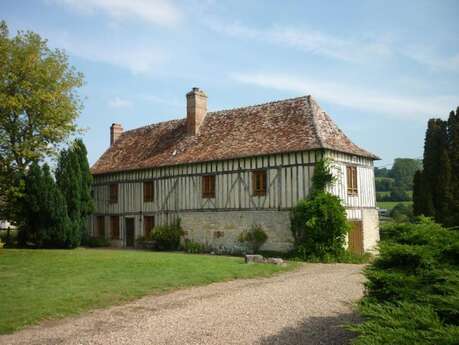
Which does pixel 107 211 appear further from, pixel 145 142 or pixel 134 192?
pixel 145 142

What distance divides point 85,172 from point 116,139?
5297 millimetres

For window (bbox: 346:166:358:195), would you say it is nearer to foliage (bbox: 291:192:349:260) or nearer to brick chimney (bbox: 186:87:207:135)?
foliage (bbox: 291:192:349:260)

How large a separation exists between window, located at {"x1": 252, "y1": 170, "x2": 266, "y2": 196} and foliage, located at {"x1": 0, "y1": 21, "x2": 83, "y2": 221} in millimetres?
10054

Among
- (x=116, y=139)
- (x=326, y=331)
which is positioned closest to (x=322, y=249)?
(x=326, y=331)

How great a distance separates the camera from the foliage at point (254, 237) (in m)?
17.6

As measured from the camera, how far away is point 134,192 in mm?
22766

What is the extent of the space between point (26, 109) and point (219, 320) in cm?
1720

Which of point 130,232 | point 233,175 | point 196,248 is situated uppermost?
point 233,175

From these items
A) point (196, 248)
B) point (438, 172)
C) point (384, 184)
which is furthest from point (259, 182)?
point (384, 184)

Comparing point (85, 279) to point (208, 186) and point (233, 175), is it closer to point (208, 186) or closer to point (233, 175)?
point (233, 175)

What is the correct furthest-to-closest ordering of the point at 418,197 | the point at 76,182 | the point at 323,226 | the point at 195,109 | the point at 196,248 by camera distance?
the point at 418,197
the point at 195,109
the point at 76,182
the point at 196,248
the point at 323,226

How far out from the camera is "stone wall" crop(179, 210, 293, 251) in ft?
56.4

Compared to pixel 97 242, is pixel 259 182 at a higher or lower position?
higher

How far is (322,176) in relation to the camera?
16.1 metres
